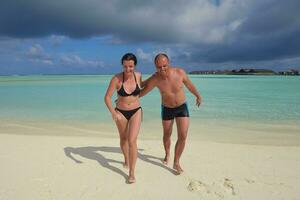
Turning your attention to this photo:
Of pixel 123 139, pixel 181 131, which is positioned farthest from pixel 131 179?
pixel 181 131

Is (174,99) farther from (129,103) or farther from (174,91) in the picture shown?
(129,103)

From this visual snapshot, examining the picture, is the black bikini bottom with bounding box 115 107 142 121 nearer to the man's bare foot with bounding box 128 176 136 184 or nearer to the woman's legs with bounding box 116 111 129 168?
the woman's legs with bounding box 116 111 129 168

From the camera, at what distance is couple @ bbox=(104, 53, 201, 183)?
490cm

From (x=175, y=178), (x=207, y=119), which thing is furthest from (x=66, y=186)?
(x=207, y=119)

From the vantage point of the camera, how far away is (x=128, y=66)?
4848mm

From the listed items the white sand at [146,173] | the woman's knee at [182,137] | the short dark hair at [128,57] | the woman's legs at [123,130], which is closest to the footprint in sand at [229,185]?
the white sand at [146,173]

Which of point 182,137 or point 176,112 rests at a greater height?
point 176,112

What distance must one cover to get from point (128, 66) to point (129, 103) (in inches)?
22.8

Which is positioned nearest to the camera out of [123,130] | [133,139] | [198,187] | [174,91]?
[198,187]

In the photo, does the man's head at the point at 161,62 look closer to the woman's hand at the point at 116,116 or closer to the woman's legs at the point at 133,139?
the woman's legs at the point at 133,139

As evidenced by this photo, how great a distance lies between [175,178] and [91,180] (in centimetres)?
130

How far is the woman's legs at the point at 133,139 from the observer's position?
4.85 metres

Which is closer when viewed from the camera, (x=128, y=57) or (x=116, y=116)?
(x=128, y=57)

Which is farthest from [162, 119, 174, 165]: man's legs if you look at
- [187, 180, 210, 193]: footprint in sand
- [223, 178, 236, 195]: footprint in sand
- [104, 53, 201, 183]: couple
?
[223, 178, 236, 195]: footprint in sand
